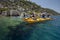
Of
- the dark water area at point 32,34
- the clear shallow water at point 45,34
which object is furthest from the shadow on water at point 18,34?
the clear shallow water at point 45,34

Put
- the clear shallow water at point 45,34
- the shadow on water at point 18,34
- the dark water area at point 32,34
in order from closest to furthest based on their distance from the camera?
the shadow on water at point 18,34 < the dark water area at point 32,34 < the clear shallow water at point 45,34

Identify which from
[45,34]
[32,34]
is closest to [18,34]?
[32,34]

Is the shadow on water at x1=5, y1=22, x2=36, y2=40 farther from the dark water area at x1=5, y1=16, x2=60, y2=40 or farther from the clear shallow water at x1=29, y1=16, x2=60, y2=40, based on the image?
the clear shallow water at x1=29, y1=16, x2=60, y2=40

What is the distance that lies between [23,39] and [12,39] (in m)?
2.15

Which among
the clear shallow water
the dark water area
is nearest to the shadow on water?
the dark water area

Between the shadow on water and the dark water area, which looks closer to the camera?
the shadow on water

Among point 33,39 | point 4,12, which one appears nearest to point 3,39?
point 33,39

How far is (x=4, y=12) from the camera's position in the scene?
13600 cm

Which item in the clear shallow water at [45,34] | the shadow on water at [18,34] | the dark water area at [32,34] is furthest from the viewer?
the clear shallow water at [45,34]

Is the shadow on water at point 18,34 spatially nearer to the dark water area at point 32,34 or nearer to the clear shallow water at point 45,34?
the dark water area at point 32,34

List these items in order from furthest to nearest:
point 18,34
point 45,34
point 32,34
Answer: point 45,34, point 32,34, point 18,34

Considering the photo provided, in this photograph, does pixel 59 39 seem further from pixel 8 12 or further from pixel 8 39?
pixel 8 12

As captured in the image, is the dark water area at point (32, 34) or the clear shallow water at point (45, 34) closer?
the dark water area at point (32, 34)

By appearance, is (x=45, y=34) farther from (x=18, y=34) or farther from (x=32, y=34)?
(x=18, y=34)
